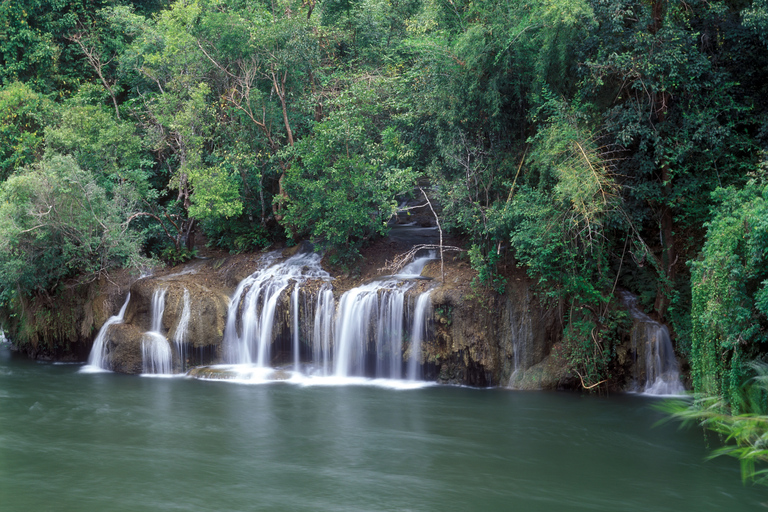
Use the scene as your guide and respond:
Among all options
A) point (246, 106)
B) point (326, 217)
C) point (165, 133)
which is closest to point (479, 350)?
point (326, 217)

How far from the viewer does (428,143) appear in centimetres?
1947

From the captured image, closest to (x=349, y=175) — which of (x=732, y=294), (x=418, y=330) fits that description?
(x=418, y=330)

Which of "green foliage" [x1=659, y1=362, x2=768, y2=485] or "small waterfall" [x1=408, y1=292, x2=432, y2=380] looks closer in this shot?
"green foliage" [x1=659, y1=362, x2=768, y2=485]

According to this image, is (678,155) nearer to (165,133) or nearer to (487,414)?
(487,414)

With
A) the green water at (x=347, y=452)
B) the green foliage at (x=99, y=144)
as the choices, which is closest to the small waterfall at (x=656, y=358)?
the green water at (x=347, y=452)

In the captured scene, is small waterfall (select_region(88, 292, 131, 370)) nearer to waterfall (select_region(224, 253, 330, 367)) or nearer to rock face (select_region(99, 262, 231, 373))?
rock face (select_region(99, 262, 231, 373))

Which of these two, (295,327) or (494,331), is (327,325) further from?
(494,331)

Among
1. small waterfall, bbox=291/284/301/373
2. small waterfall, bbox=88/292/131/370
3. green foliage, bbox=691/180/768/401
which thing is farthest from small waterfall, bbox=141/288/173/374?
green foliage, bbox=691/180/768/401

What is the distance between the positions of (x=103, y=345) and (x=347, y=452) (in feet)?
33.2

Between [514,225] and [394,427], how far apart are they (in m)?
5.39

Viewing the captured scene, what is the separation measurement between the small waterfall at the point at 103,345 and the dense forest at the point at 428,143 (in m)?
1.52

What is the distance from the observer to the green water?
998 centimetres

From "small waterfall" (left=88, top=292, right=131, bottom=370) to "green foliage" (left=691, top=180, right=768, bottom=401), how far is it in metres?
15.0

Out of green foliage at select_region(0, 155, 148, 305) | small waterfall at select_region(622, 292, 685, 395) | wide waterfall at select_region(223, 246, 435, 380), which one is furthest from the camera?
green foliage at select_region(0, 155, 148, 305)
